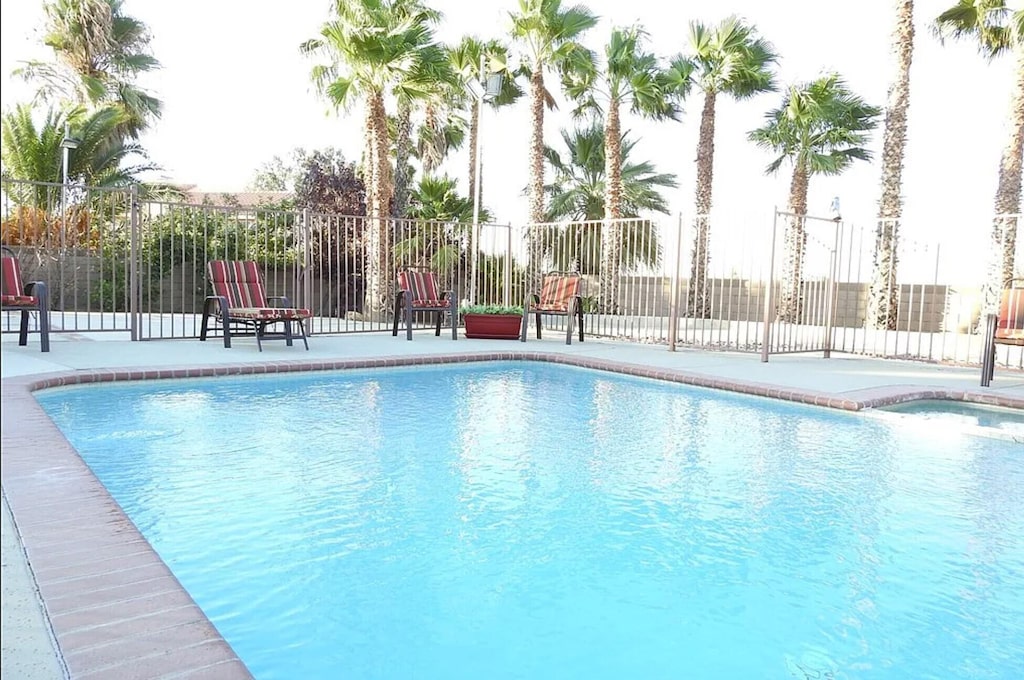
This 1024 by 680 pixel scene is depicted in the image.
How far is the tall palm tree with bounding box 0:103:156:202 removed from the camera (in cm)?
1580

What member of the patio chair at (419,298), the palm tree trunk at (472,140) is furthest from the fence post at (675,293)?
the palm tree trunk at (472,140)

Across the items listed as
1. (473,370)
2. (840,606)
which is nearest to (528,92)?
(473,370)

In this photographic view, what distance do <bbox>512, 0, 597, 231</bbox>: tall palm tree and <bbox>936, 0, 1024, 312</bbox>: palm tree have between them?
686 cm

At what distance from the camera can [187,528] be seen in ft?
9.04

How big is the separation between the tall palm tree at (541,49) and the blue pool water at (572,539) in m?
11.9

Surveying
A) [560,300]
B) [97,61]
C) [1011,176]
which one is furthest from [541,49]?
[97,61]

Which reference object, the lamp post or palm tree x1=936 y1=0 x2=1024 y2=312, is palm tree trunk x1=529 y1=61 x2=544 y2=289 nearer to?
the lamp post

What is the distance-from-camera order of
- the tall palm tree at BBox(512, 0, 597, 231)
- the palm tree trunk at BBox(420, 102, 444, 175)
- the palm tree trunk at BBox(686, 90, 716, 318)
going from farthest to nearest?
1. the palm tree trunk at BBox(420, 102, 444, 175)
2. the palm tree trunk at BBox(686, 90, 716, 318)
3. the tall palm tree at BBox(512, 0, 597, 231)

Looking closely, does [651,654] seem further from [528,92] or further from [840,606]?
[528,92]

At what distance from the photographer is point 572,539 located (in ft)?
9.25

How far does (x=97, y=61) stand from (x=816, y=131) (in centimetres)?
1733

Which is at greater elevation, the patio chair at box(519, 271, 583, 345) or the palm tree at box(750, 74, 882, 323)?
the palm tree at box(750, 74, 882, 323)

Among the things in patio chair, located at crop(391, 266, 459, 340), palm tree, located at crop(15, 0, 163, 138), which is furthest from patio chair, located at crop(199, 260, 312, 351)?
palm tree, located at crop(15, 0, 163, 138)

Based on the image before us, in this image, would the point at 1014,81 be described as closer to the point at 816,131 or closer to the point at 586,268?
the point at 816,131
